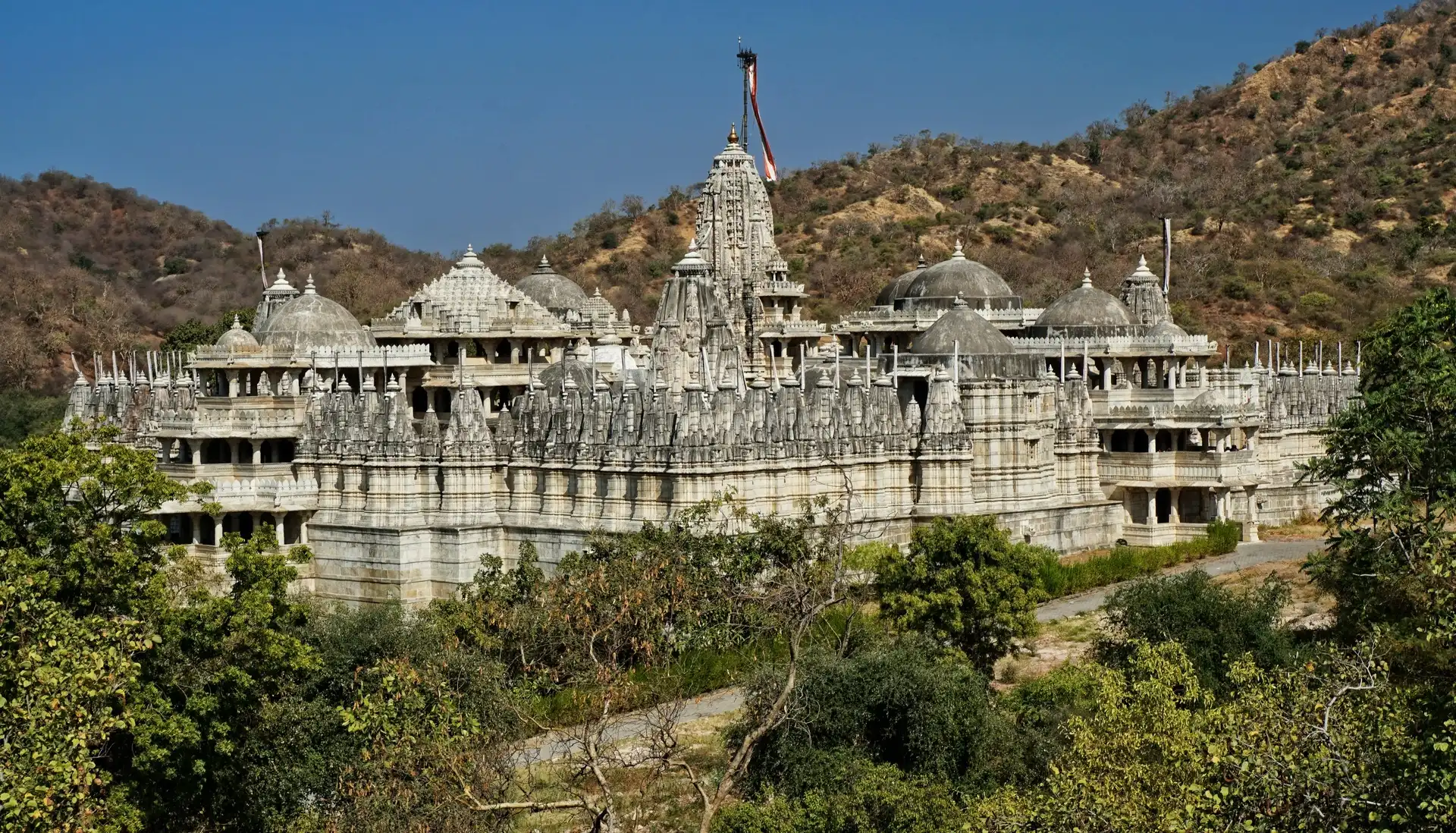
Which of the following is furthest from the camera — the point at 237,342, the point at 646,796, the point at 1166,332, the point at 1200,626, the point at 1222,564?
the point at 1166,332

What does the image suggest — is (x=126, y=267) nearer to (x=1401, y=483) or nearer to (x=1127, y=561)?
(x=1127, y=561)

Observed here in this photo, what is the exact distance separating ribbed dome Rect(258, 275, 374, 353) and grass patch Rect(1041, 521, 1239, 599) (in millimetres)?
18167

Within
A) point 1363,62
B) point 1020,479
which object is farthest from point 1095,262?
point 1020,479

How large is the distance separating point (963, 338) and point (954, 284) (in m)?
12.7

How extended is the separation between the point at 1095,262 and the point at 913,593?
65651 mm

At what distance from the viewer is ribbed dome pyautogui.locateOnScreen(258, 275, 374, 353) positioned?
54.1 m

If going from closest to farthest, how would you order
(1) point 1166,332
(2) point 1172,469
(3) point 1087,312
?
(2) point 1172,469 → (1) point 1166,332 → (3) point 1087,312

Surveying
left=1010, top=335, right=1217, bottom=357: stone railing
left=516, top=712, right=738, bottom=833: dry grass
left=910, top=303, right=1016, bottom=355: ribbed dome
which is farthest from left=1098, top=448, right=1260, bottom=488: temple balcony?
left=516, top=712, right=738, bottom=833: dry grass

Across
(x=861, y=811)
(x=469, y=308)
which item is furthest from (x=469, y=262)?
(x=861, y=811)

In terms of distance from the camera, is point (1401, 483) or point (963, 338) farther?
point (963, 338)

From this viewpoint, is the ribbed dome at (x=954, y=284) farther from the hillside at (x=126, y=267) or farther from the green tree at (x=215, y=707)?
the hillside at (x=126, y=267)

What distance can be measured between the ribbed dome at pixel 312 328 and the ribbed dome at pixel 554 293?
35.8ft

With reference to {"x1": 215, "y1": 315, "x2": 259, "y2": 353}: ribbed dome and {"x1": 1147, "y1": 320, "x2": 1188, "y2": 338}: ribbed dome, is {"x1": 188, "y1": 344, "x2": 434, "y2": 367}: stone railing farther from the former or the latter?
{"x1": 1147, "y1": 320, "x2": 1188, "y2": 338}: ribbed dome

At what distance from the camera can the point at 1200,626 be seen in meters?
37.6
